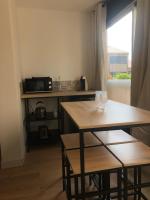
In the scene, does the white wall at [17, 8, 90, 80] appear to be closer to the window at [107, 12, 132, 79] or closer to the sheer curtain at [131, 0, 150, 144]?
the window at [107, 12, 132, 79]

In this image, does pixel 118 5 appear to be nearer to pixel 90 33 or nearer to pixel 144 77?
pixel 90 33

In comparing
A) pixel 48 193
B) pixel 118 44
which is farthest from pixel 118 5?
pixel 48 193

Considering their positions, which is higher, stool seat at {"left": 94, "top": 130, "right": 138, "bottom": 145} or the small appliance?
the small appliance

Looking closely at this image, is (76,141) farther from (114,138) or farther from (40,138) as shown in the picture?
(40,138)

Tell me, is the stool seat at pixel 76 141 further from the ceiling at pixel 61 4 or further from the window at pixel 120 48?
the ceiling at pixel 61 4

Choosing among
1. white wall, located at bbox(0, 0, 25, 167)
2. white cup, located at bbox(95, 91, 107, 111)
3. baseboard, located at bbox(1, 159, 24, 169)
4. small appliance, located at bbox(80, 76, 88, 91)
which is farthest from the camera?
small appliance, located at bbox(80, 76, 88, 91)

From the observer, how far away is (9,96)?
102 inches

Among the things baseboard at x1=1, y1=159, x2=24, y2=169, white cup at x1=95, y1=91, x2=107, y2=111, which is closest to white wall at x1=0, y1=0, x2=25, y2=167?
baseboard at x1=1, y1=159, x2=24, y2=169

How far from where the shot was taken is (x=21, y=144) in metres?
2.77

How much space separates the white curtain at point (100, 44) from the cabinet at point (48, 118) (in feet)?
0.97

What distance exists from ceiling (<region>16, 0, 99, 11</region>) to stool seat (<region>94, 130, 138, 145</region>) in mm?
2325

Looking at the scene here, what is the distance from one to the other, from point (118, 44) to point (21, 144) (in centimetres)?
219

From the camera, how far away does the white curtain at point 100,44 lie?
3225mm

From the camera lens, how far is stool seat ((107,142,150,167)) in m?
1.41
